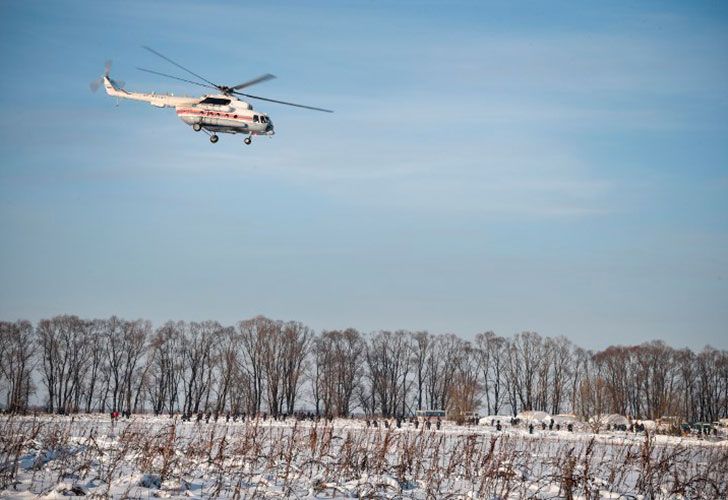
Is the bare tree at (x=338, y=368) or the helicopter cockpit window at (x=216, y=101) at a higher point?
the helicopter cockpit window at (x=216, y=101)

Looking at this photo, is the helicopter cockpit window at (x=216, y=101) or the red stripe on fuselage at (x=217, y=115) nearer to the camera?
the red stripe on fuselage at (x=217, y=115)

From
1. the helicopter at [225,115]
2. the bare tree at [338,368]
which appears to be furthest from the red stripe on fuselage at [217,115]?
the bare tree at [338,368]

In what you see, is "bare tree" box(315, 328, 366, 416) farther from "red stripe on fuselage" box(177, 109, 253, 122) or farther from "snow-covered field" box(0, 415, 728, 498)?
"snow-covered field" box(0, 415, 728, 498)

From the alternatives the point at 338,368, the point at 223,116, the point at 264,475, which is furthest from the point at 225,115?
the point at 338,368

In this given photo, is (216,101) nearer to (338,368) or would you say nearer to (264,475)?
(264,475)

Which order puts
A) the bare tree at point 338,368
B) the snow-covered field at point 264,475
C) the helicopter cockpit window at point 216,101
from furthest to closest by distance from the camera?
1. the bare tree at point 338,368
2. the helicopter cockpit window at point 216,101
3. the snow-covered field at point 264,475

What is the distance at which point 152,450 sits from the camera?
1249cm

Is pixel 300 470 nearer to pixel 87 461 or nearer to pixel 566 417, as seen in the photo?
pixel 87 461

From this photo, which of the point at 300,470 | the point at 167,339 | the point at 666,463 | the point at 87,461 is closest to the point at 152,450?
the point at 87,461

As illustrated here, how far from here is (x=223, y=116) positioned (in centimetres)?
3372

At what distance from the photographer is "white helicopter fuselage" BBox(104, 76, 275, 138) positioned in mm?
33688

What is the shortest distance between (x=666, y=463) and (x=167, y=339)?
231 feet

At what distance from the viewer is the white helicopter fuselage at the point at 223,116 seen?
1326 inches

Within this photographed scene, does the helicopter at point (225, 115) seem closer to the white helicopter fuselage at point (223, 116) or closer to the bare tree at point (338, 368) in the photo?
the white helicopter fuselage at point (223, 116)
